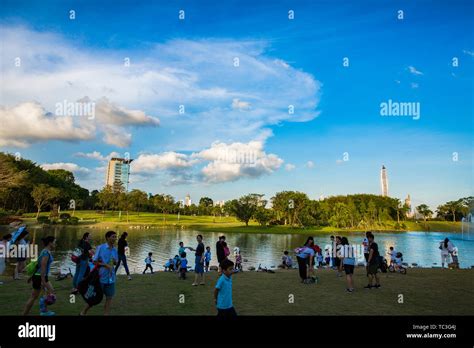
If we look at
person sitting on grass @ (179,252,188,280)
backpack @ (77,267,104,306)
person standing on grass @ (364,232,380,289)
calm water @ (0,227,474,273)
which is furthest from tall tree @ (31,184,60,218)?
person standing on grass @ (364,232,380,289)

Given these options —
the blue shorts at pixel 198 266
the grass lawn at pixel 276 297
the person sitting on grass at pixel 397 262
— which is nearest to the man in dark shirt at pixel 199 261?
the blue shorts at pixel 198 266

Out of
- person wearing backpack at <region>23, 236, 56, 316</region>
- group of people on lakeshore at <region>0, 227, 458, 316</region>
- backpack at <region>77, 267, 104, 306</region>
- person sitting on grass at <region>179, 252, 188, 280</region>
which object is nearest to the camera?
group of people on lakeshore at <region>0, 227, 458, 316</region>

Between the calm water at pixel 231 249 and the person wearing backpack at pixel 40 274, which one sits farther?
the calm water at pixel 231 249

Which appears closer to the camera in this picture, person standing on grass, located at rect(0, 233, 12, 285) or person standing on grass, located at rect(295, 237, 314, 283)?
person standing on grass, located at rect(0, 233, 12, 285)

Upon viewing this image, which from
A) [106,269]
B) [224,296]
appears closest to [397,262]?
[224,296]

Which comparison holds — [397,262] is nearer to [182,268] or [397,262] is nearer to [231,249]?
[182,268]

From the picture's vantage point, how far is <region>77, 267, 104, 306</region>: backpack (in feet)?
27.8

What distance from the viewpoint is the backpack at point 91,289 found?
8461mm

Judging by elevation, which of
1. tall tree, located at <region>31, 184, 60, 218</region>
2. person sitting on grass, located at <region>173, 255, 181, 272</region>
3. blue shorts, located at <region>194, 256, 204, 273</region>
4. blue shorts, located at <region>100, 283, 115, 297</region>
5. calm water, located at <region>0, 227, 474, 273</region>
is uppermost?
tall tree, located at <region>31, 184, 60, 218</region>

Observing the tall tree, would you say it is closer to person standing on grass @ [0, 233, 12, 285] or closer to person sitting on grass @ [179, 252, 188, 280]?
person standing on grass @ [0, 233, 12, 285]

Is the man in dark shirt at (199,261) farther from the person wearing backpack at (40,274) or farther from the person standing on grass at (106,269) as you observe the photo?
the person wearing backpack at (40,274)

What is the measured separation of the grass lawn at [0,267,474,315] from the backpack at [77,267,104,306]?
149cm

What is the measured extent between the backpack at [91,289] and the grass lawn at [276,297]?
1.49 m
